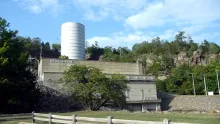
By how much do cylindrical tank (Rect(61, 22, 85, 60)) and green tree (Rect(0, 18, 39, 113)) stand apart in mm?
49830

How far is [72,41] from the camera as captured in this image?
3735 inches

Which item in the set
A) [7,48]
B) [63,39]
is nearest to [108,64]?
[63,39]

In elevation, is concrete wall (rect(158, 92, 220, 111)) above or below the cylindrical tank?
below

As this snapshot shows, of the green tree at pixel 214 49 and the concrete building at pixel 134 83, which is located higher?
the green tree at pixel 214 49

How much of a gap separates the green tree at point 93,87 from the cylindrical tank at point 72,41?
50515 millimetres

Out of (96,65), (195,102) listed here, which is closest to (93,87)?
(96,65)

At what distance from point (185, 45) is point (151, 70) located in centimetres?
3834

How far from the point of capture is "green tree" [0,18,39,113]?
38.4 m

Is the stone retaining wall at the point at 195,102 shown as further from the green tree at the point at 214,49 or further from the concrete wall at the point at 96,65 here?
the green tree at the point at 214,49

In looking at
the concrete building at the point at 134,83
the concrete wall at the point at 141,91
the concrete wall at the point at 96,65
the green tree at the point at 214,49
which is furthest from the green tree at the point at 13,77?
the green tree at the point at 214,49

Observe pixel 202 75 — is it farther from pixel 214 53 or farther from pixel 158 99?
pixel 214 53

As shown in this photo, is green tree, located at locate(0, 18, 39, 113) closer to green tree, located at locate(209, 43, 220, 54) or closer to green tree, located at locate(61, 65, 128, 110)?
green tree, located at locate(61, 65, 128, 110)

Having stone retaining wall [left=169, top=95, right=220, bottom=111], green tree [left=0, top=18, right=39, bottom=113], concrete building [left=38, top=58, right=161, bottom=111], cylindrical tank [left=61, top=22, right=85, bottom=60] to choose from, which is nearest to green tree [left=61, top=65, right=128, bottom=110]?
green tree [left=0, top=18, right=39, bottom=113]

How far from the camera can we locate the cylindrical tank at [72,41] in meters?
94.9
